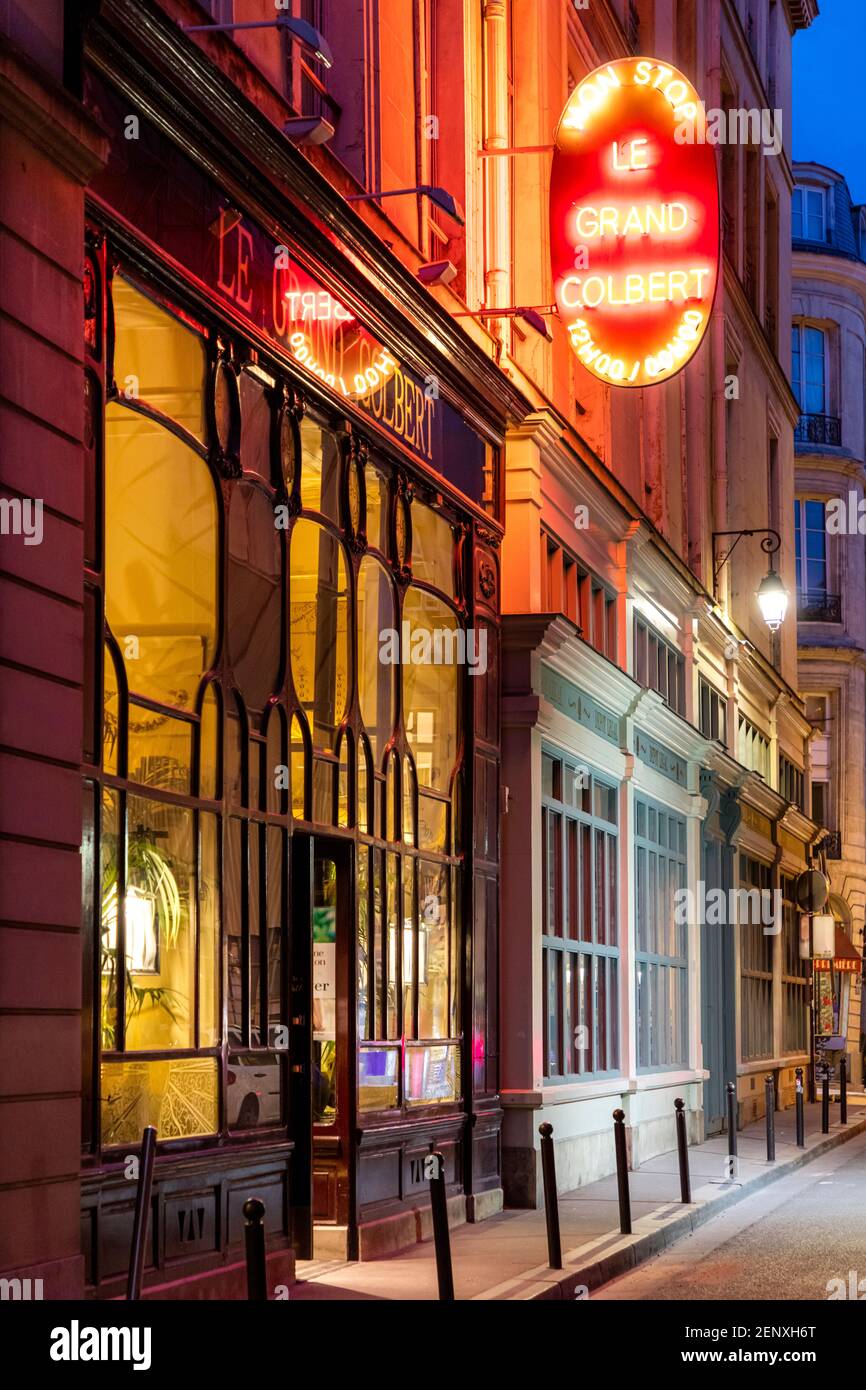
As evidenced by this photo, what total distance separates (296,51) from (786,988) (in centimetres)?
2965

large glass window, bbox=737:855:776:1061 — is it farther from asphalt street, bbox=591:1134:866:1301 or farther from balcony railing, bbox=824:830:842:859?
balcony railing, bbox=824:830:842:859

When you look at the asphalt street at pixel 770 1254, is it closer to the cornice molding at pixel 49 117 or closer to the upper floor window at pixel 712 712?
the cornice molding at pixel 49 117

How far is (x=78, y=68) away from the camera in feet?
34.7

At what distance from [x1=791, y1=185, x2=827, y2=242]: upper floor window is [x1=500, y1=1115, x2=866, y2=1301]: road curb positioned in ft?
131

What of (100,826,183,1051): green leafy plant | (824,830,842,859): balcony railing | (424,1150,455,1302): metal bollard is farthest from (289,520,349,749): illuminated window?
(824,830,842,859): balcony railing

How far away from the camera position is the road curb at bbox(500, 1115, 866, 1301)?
13.1 meters

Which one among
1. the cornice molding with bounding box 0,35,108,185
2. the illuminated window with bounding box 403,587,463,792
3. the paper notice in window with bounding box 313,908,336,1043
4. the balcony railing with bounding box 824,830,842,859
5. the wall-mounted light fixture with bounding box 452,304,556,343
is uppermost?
the wall-mounted light fixture with bounding box 452,304,556,343

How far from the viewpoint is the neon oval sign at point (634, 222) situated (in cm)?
1920

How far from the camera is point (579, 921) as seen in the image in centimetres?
2238

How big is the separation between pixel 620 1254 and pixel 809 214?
47.2m

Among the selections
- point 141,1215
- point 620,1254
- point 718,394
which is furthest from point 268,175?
point 718,394

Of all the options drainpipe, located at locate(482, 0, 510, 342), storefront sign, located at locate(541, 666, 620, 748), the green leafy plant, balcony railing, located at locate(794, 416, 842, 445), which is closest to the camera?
the green leafy plant

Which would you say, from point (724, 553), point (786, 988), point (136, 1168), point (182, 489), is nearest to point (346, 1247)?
point (136, 1168)
